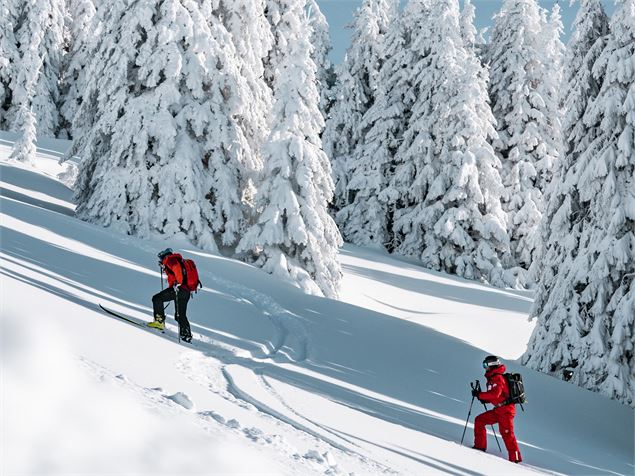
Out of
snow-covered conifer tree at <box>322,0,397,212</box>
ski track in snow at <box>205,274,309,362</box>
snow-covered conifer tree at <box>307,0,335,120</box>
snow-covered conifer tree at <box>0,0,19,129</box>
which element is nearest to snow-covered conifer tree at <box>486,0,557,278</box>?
snow-covered conifer tree at <box>322,0,397,212</box>

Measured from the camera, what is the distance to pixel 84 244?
16.5 meters

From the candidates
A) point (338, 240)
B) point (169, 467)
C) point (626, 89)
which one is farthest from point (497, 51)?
point (169, 467)


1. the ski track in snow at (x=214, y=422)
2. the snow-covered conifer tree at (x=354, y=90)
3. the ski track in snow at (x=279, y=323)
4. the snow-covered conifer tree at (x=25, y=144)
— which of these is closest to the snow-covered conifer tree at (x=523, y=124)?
the snow-covered conifer tree at (x=354, y=90)

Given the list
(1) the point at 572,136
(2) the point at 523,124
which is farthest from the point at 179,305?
(2) the point at 523,124

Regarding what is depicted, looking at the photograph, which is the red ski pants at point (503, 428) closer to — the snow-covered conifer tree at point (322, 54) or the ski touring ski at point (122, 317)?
the ski touring ski at point (122, 317)

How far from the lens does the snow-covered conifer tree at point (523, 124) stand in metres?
33.2

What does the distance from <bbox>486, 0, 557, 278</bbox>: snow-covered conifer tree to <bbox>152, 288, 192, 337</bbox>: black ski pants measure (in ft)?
81.1

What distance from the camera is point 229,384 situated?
8836 mm

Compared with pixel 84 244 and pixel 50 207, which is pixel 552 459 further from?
pixel 50 207

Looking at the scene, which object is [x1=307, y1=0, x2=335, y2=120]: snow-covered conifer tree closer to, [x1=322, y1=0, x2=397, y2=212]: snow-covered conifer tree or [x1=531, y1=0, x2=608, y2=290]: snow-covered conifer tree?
[x1=322, y1=0, x2=397, y2=212]: snow-covered conifer tree

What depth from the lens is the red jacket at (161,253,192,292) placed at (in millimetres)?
11266

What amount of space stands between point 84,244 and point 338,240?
29.4 feet

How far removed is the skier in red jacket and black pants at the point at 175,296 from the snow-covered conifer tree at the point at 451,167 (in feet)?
72.4

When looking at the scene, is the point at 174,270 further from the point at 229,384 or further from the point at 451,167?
the point at 451,167
